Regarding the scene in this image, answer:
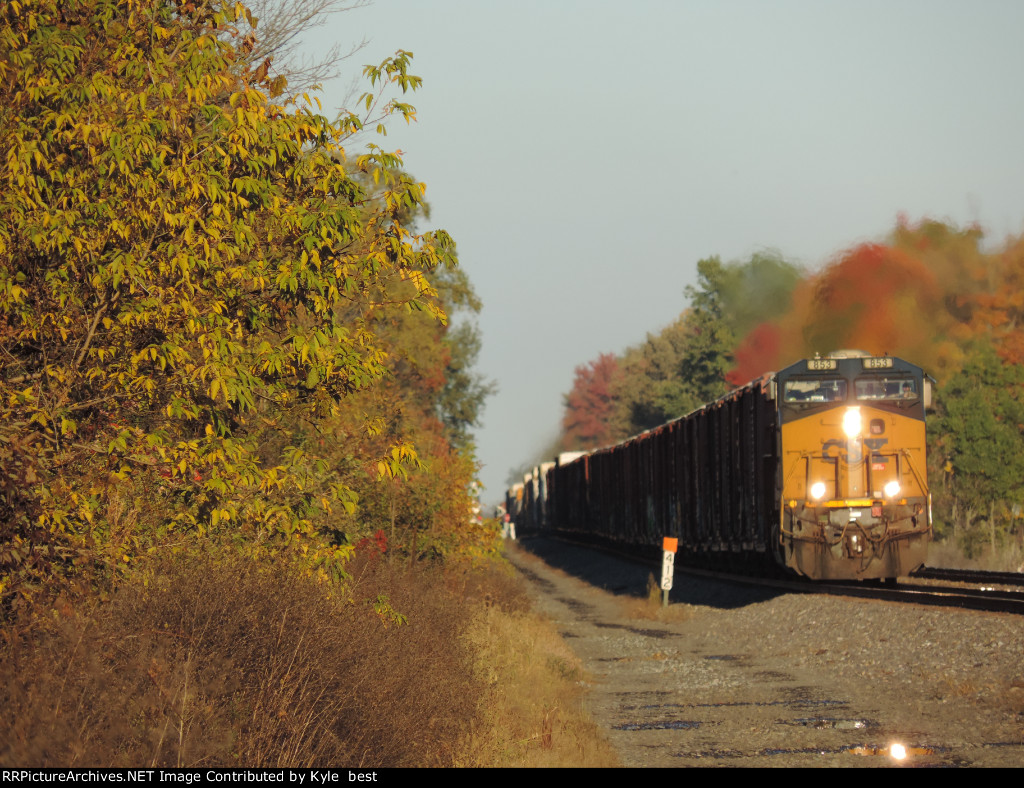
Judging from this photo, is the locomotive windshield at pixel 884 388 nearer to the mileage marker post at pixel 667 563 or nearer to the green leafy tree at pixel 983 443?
the mileage marker post at pixel 667 563

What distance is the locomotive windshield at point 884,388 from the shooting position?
21078 mm

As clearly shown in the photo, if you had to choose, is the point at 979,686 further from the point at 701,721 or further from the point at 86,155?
the point at 86,155

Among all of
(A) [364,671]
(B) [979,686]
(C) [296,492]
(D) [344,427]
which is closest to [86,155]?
(C) [296,492]

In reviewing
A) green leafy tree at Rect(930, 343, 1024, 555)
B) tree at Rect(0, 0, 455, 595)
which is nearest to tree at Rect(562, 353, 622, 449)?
green leafy tree at Rect(930, 343, 1024, 555)

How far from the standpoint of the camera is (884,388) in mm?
21109

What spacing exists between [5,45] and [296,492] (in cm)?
438

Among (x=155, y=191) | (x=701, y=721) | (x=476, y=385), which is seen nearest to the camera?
(x=155, y=191)

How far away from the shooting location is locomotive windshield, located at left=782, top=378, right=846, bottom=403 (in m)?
20.9

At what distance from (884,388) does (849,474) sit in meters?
1.88

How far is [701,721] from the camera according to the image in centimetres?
1148

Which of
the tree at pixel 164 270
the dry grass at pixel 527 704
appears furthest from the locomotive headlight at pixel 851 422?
the tree at pixel 164 270

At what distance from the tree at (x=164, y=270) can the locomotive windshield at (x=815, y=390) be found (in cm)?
1271

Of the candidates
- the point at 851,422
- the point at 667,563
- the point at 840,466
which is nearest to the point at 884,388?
the point at 851,422

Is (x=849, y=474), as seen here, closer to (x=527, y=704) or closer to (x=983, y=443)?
(x=527, y=704)
